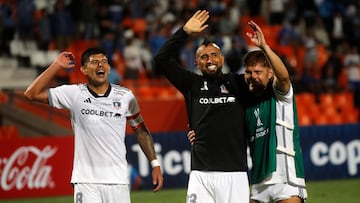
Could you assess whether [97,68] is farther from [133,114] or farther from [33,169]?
[33,169]

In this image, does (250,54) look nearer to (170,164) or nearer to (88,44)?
(170,164)

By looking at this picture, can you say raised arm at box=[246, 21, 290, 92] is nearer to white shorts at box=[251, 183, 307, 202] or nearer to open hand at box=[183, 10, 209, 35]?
open hand at box=[183, 10, 209, 35]

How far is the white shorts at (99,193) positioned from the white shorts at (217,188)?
622 mm

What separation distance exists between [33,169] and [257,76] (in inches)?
364

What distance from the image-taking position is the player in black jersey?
792 centimetres

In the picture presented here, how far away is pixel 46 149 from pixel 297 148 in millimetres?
9278

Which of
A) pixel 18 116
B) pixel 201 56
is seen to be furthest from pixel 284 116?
pixel 18 116

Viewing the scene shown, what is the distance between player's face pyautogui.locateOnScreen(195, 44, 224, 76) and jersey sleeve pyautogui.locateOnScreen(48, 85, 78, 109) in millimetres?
1201

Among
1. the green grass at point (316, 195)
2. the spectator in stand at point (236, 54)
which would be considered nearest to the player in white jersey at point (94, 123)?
the green grass at point (316, 195)

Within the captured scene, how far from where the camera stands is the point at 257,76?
305 inches

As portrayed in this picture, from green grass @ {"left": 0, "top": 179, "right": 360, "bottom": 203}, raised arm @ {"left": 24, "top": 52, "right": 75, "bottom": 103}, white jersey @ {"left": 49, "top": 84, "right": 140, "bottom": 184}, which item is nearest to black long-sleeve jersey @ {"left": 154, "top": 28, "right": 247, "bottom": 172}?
white jersey @ {"left": 49, "top": 84, "right": 140, "bottom": 184}

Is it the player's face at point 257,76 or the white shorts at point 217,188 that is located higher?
the player's face at point 257,76

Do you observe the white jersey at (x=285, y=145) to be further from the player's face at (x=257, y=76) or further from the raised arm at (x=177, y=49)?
the raised arm at (x=177, y=49)

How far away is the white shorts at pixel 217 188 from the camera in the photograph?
7.89 meters
